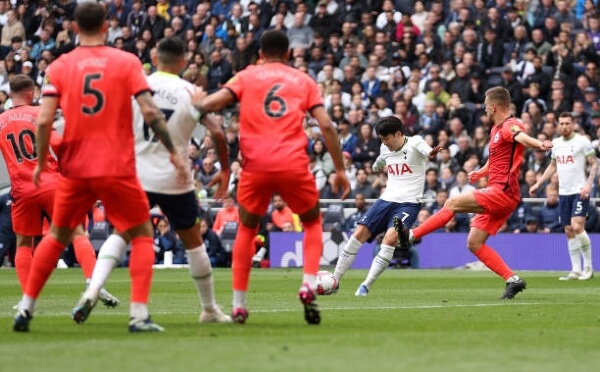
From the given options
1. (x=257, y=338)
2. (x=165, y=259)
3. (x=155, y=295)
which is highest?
(x=257, y=338)

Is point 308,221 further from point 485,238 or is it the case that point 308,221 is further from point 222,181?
point 485,238

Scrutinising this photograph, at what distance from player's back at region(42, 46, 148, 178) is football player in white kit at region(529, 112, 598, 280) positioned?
12.5m

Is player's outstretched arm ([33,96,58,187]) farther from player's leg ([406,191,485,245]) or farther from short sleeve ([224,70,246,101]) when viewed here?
player's leg ([406,191,485,245])

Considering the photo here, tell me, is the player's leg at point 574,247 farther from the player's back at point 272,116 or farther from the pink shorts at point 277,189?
the player's back at point 272,116

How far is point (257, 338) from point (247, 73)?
245 cm

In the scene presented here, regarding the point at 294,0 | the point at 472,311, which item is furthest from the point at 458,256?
the point at 472,311

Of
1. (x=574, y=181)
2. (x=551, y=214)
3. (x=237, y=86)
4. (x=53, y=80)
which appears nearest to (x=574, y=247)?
(x=574, y=181)

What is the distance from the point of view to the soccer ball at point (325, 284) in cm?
1569

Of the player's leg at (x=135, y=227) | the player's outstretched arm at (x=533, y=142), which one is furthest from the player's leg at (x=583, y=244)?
the player's leg at (x=135, y=227)

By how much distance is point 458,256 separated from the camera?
87.5 feet

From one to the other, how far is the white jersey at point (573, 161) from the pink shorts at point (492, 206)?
19.0ft

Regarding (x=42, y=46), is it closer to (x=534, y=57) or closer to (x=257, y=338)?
(x=534, y=57)

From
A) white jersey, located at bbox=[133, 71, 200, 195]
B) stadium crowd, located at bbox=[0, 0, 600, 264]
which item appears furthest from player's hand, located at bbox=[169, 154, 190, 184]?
stadium crowd, located at bbox=[0, 0, 600, 264]

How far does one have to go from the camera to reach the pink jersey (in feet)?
52.5
